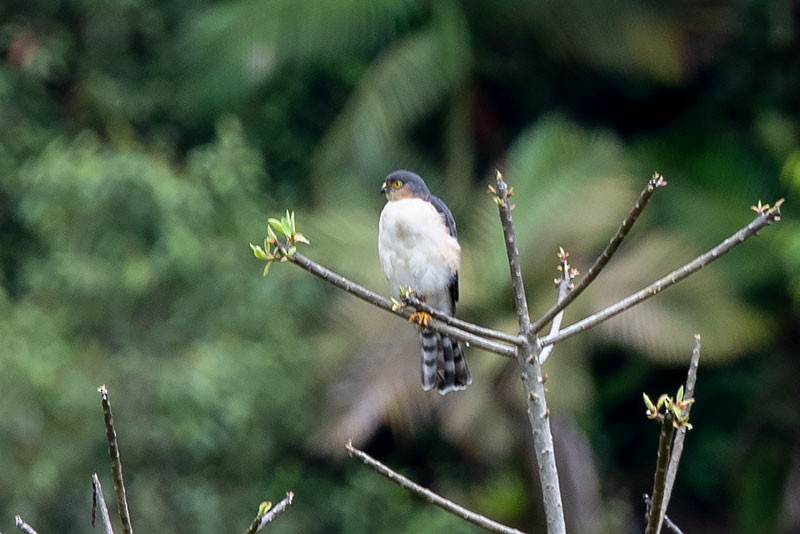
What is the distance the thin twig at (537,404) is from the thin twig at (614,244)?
A: 0.04 meters

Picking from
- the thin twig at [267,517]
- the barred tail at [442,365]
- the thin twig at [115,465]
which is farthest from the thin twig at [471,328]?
the barred tail at [442,365]

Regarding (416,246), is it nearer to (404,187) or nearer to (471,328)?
(404,187)

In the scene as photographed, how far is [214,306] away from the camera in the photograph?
8.84 metres

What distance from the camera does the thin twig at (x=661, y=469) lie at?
2266mm

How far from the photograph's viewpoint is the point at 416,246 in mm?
4809

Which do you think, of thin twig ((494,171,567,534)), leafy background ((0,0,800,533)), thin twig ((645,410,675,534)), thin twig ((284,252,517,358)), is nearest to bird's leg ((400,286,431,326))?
thin twig ((284,252,517,358))

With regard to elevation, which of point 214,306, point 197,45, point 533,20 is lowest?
point 214,306

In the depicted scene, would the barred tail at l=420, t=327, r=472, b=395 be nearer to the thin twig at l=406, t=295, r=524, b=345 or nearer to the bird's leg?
the bird's leg

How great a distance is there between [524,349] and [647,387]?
27.9 feet

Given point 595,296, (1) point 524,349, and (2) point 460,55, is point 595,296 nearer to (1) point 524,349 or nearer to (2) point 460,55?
(2) point 460,55

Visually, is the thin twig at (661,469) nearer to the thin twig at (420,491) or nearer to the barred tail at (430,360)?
the thin twig at (420,491)

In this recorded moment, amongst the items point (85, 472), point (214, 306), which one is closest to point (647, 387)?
point (214, 306)

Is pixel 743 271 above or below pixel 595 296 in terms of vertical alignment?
above

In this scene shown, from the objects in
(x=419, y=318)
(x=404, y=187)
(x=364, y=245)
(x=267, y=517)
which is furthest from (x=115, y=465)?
(x=364, y=245)
